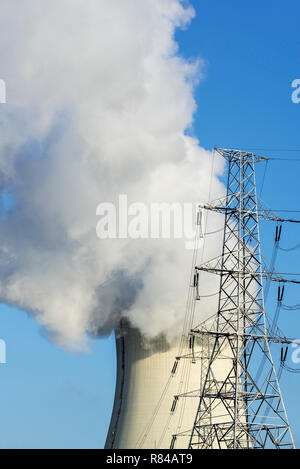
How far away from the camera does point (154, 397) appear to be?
43156mm

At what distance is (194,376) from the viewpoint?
44094 millimetres

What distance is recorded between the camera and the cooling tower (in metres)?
42.8

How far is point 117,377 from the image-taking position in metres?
46.7

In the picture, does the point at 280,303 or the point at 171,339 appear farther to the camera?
the point at 171,339

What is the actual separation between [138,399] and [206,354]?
14.6 feet

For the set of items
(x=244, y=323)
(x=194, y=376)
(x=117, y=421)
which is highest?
(x=244, y=323)

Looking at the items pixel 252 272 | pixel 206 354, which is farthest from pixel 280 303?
pixel 206 354

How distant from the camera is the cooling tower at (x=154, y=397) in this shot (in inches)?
1686
